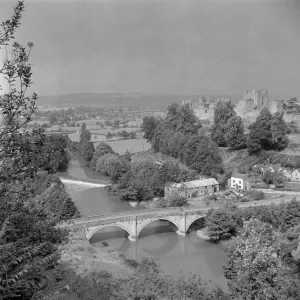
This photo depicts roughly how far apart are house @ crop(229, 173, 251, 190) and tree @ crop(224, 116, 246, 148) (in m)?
4.43

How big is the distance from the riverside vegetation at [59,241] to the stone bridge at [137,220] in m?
1.36

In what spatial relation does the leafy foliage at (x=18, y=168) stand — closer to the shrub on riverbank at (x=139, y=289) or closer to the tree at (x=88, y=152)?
the shrub on riverbank at (x=139, y=289)

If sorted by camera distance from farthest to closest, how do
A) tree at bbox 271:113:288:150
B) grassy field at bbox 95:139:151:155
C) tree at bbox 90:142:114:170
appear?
grassy field at bbox 95:139:151:155
tree at bbox 90:142:114:170
tree at bbox 271:113:288:150

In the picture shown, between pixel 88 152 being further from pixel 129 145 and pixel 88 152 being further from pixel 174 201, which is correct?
pixel 174 201

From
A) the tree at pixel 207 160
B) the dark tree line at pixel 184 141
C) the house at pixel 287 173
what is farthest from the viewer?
the dark tree line at pixel 184 141

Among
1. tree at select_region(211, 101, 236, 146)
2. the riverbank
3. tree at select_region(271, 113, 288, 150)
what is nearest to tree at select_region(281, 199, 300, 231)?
the riverbank

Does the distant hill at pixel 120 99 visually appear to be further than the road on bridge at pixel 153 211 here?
Yes

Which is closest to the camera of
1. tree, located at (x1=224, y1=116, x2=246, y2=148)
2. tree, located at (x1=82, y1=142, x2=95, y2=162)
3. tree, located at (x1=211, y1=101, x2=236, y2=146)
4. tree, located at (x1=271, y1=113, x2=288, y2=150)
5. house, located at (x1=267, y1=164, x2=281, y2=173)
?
house, located at (x1=267, y1=164, x2=281, y2=173)

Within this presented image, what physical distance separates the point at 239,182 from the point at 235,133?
6.00 meters

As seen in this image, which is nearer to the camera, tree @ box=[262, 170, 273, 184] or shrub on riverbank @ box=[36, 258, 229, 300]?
shrub on riverbank @ box=[36, 258, 229, 300]

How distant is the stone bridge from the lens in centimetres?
1700

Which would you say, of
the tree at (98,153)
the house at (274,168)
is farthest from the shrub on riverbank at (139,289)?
the tree at (98,153)

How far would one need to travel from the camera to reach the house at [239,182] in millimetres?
24298

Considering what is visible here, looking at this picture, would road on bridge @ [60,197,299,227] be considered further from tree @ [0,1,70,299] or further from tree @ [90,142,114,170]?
tree @ [90,142,114,170]
